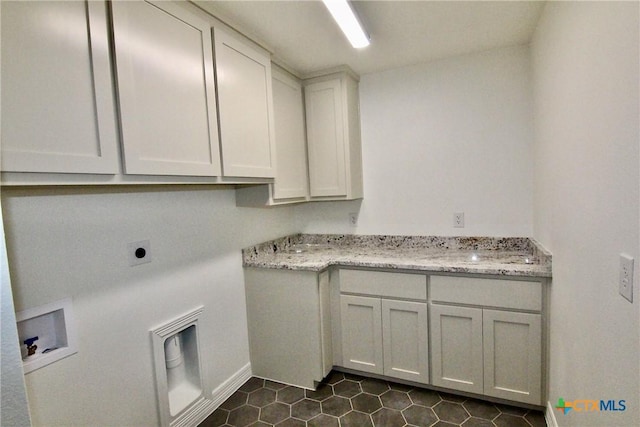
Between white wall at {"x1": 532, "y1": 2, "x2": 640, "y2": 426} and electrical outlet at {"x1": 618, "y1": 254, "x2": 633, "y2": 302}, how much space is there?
2cm

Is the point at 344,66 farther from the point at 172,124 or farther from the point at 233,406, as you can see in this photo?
the point at 233,406

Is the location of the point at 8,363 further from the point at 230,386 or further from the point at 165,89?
the point at 230,386

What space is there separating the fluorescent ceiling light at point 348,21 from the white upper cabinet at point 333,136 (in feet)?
2.10

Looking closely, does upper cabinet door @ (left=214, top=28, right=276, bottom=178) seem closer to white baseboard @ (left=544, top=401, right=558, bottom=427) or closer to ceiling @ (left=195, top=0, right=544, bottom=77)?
ceiling @ (left=195, top=0, right=544, bottom=77)

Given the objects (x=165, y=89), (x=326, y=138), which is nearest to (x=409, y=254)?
(x=326, y=138)

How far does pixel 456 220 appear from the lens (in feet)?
8.17

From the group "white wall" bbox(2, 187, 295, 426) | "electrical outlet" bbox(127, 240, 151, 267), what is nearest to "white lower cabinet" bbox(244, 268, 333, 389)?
"white wall" bbox(2, 187, 295, 426)

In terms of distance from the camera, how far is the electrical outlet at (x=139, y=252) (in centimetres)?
157

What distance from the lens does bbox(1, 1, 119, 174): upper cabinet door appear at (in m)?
0.92

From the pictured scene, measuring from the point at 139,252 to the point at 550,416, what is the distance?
2.37 meters

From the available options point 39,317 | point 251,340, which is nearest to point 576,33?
point 39,317

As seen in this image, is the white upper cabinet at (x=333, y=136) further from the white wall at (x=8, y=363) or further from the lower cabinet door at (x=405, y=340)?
the white wall at (x=8, y=363)

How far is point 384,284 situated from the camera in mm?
2164

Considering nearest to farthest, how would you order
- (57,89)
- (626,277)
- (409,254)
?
(626,277), (57,89), (409,254)
